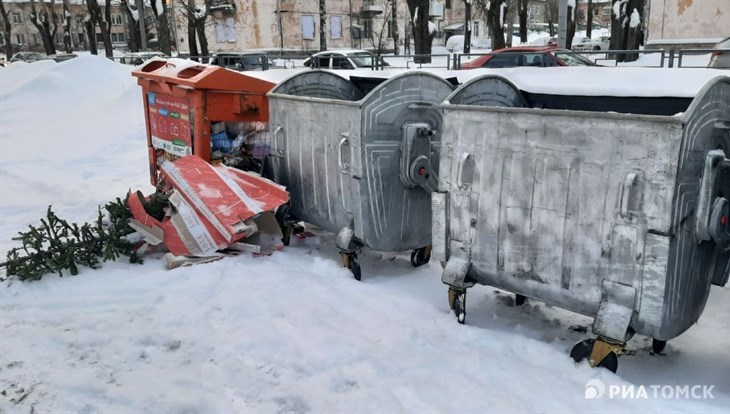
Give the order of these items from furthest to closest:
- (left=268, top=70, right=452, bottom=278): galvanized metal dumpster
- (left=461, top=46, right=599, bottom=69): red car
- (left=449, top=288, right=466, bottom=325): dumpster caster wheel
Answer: (left=461, top=46, right=599, bottom=69): red car → (left=268, top=70, right=452, bottom=278): galvanized metal dumpster → (left=449, top=288, right=466, bottom=325): dumpster caster wheel

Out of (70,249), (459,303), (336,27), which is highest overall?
(336,27)

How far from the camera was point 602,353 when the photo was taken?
316 centimetres

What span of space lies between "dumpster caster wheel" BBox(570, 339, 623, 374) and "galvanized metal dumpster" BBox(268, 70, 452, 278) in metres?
1.75

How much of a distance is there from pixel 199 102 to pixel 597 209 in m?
4.11

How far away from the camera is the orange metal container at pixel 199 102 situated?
5.99 meters

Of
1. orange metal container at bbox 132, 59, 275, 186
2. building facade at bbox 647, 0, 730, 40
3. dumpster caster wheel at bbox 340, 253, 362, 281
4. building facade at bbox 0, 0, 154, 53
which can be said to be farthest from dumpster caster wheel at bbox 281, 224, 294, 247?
building facade at bbox 0, 0, 154, 53

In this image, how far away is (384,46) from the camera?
4916 centimetres

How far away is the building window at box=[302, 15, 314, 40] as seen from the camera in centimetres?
4469

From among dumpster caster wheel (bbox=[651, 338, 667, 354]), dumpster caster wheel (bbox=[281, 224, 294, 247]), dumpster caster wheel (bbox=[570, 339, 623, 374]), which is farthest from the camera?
dumpster caster wheel (bbox=[281, 224, 294, 247])

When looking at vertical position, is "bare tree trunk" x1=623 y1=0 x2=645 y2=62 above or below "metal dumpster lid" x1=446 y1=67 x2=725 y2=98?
above

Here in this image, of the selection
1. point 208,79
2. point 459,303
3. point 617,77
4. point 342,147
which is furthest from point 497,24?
point 459,303

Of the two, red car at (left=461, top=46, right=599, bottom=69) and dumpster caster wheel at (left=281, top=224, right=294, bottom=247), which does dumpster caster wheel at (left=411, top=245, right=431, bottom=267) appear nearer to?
dumpster caster wheel at (left=281, top=224, right=294, bottom=247)

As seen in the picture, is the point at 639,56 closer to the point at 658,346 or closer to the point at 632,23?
the point at 632,23

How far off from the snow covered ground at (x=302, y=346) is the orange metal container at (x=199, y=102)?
5.32 ft
